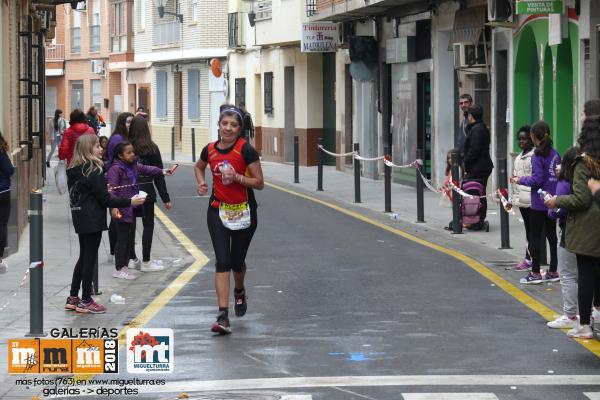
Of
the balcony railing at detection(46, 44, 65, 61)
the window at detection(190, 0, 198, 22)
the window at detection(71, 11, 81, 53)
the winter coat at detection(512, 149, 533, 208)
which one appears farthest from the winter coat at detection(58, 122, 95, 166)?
the balcony railing at detection(46, 44, 65, 61)

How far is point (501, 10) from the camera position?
23688 millimetres

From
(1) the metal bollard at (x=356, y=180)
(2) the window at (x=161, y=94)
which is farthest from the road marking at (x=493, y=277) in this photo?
(2) the window at (x=161, y=94)

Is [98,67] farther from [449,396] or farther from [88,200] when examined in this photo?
[449,396]

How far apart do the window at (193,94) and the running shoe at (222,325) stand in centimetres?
4264

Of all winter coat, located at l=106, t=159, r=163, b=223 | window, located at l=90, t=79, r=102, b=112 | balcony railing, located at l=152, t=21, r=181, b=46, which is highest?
balcony railing, located at l=152, t=21, r=181, b=46

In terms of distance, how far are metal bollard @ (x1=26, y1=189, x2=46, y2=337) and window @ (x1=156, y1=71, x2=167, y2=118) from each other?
47.4 meters

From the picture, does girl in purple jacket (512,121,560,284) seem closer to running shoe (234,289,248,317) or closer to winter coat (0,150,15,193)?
running shoe (234,289,248,317)

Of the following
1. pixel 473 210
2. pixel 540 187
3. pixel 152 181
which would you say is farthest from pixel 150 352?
pixel 473 210

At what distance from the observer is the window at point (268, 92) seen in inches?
1752

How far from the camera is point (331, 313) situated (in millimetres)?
12203

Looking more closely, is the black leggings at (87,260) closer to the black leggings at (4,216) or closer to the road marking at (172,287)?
the road marking at (172,287)

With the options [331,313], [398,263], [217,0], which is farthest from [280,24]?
[331,313]

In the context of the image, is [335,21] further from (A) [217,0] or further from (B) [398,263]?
(B) [398,263]

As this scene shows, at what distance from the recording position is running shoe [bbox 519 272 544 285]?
14026 millimetres
